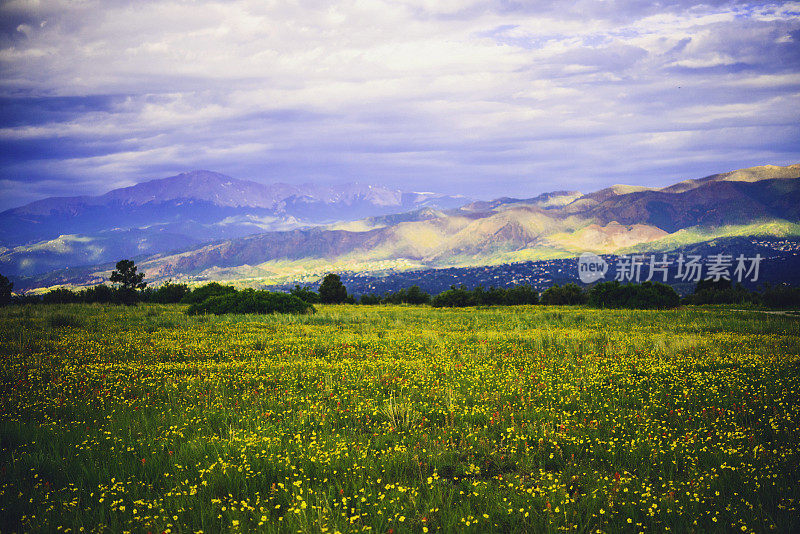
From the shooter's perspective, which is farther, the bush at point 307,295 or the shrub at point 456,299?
the shrub at point 456,299

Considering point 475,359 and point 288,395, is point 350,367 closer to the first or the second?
point 288,395

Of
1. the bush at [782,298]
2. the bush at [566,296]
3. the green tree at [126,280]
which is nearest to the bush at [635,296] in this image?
the bush at [782,298]

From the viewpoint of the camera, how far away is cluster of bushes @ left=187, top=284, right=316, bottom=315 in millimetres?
32531

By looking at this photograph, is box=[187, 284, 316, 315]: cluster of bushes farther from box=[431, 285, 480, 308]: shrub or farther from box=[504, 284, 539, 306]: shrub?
box=[504, 284, 539, 306]: shrub

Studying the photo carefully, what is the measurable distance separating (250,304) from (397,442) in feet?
93.5

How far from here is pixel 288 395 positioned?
1020 cm

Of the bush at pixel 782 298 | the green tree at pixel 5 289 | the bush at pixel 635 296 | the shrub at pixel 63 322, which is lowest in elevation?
the bush at pixel 782 298

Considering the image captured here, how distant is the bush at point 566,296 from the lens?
6224 cm

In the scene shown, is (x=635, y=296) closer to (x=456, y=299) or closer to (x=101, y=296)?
(x=456, y=299)

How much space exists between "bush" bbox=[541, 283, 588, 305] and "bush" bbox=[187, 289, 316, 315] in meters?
41.5

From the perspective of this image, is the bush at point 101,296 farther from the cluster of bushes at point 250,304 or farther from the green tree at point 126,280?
the cluster of bushes at point 250,304

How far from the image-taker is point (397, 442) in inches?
298

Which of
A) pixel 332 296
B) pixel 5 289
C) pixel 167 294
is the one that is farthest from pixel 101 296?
pixel 332 296

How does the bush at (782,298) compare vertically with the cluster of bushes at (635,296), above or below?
below
